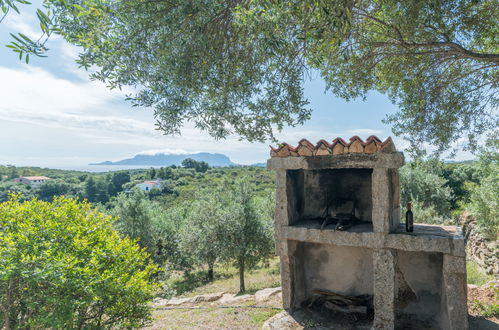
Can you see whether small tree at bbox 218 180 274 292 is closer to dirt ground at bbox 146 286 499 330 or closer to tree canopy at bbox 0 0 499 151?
dirt ground at bbox 146 286 499 330

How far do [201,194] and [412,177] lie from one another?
52.3 feet

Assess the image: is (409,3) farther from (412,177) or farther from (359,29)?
(412,177)

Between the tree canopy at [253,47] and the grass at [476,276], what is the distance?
6683 mm

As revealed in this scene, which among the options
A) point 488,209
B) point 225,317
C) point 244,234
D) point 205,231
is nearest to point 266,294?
point 225,317

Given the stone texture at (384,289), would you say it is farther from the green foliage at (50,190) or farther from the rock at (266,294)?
the green foliage at (50,190)

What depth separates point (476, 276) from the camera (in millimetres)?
11438

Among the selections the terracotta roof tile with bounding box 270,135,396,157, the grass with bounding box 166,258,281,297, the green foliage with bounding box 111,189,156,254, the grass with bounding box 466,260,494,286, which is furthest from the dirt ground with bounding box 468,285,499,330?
the green foliage with bounding box 111,189,156,254

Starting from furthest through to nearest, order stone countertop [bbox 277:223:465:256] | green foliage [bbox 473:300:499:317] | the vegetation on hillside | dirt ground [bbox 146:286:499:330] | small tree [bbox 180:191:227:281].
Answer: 1. small tree [bbox 180:191:227:281]
2. the vegetation on hillside
3. green foliage [bbox 473:300:499:317]
4. dirt ground [bbox 146:286:499:330]
5. stone countertop [bbox 277:223:465:256]

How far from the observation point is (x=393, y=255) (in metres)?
5.46

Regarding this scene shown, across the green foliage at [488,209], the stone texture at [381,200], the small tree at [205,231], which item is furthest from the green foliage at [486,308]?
the small tree at [205,231]

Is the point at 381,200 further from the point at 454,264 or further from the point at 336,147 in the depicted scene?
the point at 454,264

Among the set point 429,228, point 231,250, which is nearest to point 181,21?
point 429,228

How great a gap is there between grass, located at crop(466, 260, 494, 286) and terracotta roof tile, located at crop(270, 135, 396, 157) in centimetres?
868

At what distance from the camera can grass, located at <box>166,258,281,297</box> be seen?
48.8 feet
